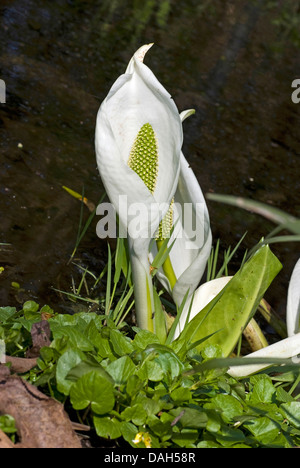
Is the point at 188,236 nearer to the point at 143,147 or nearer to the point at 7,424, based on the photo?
the point at 143,147

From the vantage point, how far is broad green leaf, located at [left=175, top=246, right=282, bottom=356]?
1034 millimetres

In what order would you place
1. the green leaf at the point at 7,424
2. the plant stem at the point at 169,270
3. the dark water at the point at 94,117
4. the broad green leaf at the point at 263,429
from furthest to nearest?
the dark water at the point at 94,117
the plant stem at the point at 169,270
the broad green leaf at the point at 263,429
the green leaf at the point at 7,424

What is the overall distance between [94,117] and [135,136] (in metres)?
1.40

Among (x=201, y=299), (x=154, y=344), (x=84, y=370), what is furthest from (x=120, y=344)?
(x=201, y=299)

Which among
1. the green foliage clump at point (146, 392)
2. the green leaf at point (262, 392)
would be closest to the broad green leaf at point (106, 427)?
the green foliage clump at point (146, 392)

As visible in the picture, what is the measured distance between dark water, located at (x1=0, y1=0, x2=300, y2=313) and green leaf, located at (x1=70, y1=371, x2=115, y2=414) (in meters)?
0.60

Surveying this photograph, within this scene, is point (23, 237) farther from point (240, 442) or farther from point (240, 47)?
point (240, 47)

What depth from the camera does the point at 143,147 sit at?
3.38 feet

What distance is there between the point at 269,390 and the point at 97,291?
61 cm

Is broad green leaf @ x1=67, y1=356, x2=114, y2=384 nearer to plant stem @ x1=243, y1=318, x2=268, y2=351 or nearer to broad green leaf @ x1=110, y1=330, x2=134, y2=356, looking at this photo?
broad green leaf @ x1=110, y1=330, x2=134, y2=356

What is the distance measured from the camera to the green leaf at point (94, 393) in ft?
2.29

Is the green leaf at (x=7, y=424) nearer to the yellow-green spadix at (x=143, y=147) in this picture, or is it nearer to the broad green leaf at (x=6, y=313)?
the broad green leaf at (x=6, y=313)

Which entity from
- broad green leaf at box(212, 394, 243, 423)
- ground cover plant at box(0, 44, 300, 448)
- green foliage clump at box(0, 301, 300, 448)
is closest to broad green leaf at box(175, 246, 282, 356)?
ground cover plant at box(0, 44, 300, 448)

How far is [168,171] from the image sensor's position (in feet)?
3.39
